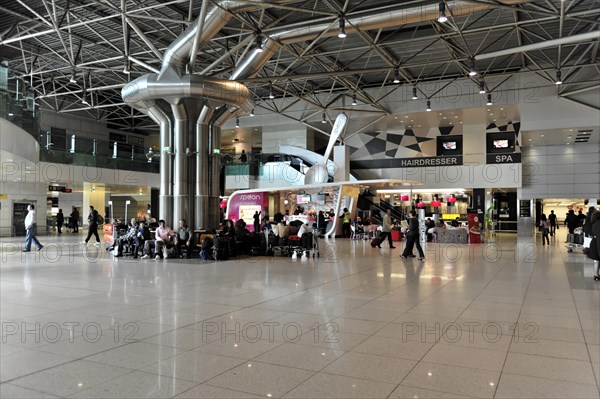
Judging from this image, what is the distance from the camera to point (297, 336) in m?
4.89

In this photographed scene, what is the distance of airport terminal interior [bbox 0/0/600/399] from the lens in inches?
159

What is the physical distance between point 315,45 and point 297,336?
18.8m

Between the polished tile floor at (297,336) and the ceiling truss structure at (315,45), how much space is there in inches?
326

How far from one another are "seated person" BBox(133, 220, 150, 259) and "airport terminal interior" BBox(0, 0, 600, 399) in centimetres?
8

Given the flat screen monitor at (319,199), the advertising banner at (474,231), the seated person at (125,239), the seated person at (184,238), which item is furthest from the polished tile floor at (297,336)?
the flat screen monitor at (319,199)

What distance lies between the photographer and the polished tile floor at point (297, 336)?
350cm

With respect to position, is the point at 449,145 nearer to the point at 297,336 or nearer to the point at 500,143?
the point at 500,143

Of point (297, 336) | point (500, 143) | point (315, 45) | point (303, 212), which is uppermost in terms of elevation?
point (315, 45)

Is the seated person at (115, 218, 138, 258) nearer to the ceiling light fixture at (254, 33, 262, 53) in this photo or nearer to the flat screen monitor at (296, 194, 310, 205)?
the ceiling light fixture at (254, 33, 262, 53)

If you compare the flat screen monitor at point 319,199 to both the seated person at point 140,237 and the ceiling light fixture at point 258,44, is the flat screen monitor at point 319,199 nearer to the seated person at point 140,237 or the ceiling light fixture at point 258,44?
the ceiling light fixture at point 258,44

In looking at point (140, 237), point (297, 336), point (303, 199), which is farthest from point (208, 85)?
point (303, 199)

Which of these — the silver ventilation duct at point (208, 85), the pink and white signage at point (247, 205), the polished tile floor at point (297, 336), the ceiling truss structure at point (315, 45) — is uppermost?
the ceiling truss structure at point (315, 45)

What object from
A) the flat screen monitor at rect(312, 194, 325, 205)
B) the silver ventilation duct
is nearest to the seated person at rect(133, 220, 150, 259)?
the silver ventilation duct

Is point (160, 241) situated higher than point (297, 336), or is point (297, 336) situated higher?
point (160, 241)
